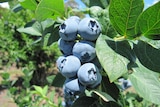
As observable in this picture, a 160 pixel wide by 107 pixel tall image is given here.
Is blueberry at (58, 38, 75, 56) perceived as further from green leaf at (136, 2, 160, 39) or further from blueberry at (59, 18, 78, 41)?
green leaf at (136, 2, 160, 39)

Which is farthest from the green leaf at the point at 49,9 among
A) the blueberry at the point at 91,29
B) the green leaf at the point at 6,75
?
the green leaf at the point at 6,75

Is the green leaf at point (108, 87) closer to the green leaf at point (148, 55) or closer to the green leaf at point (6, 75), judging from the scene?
the green leaf at point (148, 55)

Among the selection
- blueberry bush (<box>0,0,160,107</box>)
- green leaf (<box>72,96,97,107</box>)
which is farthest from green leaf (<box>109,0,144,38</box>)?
green leaf (<box>72,96,97,107</box>)

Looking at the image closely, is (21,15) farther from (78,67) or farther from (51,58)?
(78,67)

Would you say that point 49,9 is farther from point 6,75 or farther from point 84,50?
point 6,75

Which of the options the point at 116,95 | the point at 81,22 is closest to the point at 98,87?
the point at 116,95
